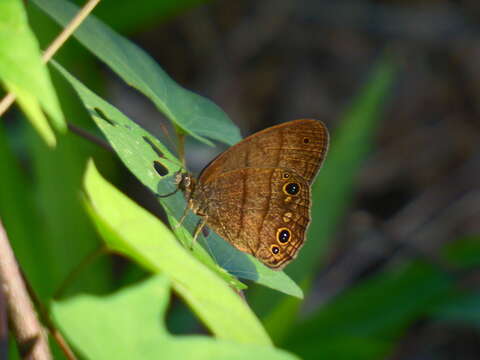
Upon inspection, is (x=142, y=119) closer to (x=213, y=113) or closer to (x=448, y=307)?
(x=448, y=307)

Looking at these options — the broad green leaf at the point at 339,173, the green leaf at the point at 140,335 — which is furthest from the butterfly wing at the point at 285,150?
the broad green leaf at the point at 339,173

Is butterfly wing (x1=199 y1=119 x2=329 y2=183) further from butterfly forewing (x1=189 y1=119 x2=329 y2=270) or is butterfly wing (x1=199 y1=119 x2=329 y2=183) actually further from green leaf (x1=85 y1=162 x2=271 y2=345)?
green leaf (x1=85 y1=162 x2=271 y2=345)

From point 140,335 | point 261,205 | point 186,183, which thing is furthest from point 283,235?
point 140,335

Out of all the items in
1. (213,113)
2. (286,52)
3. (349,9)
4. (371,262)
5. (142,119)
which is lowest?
(142,119)

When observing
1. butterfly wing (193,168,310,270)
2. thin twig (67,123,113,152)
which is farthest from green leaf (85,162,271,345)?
butterfly wing (193,168,310,270)

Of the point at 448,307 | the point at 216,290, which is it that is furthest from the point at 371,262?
the point at 216,290

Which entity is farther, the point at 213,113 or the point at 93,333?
the point at 213,113

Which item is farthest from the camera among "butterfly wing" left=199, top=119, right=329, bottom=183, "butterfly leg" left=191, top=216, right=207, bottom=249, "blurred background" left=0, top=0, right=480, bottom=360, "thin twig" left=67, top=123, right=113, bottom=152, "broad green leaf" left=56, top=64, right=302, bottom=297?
"blurred background" left=0, top=0, right=480, bottom=360
